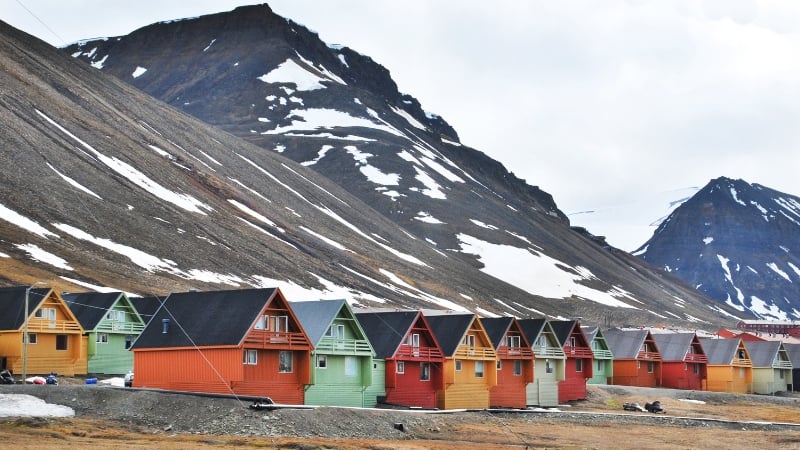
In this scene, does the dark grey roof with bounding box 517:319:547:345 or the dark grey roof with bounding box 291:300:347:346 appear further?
the dark grey roof with bounding box 517:319:547:345

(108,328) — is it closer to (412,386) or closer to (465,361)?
(412,386)

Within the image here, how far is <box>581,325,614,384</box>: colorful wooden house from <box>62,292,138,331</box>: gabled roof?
40.7 m

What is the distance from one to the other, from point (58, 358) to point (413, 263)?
12302cm

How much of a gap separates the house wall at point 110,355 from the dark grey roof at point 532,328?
93.1 ft

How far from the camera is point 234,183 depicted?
193250mm

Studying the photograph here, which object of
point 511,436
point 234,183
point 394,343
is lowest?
point 511,436

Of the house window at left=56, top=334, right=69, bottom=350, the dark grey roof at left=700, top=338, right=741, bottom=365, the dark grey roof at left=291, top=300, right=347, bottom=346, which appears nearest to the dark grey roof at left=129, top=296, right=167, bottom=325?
the house window at left=56, top=334, right=69, bottom=350

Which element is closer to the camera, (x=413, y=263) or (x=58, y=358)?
(x=58, y=358)

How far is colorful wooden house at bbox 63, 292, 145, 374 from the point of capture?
76.3 m

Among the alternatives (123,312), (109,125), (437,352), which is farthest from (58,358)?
(109,125)

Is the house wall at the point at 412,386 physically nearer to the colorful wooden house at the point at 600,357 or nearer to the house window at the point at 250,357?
the house window at the point at 250,357

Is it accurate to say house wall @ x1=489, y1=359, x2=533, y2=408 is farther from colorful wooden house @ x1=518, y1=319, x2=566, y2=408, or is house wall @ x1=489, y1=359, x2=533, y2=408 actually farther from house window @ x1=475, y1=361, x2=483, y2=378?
house window @ x1=475, y1=361, x2=483, y2=378

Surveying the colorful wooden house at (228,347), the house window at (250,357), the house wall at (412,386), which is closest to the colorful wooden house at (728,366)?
the house wall at (412,386)

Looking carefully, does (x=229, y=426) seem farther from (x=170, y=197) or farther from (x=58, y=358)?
(x=170, y=197)
